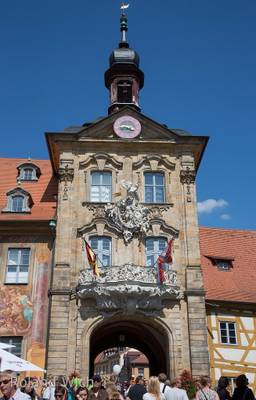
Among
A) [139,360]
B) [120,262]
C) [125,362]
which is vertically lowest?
[125,362]

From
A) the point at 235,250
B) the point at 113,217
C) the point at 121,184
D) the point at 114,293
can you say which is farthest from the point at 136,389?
the point at 235,250

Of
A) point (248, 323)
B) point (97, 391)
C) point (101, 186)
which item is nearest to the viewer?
point (97, 391)

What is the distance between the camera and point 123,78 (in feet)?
99.2

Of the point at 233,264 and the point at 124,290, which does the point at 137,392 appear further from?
the point at 233,264

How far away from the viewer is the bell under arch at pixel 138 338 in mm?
21297

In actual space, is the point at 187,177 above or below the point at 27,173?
below

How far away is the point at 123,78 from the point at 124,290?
1470 centimetres

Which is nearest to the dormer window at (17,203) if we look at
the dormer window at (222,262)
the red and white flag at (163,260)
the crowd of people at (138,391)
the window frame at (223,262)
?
the red and white flag at (163,260)

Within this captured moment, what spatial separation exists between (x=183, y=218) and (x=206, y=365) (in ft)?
21.4

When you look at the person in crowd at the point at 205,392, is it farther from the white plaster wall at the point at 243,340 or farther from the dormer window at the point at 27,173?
the dormer window at the point at 27,173

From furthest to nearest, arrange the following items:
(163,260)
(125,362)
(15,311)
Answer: (125,362)
(15,311)
(163,260)

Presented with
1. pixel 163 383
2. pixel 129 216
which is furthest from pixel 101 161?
pixel 163 383

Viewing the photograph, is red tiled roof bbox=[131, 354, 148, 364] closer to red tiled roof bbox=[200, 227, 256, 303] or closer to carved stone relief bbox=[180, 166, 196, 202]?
red tiled roof bbox=[200, 227, 256, 303]

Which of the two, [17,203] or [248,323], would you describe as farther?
[17,203]
